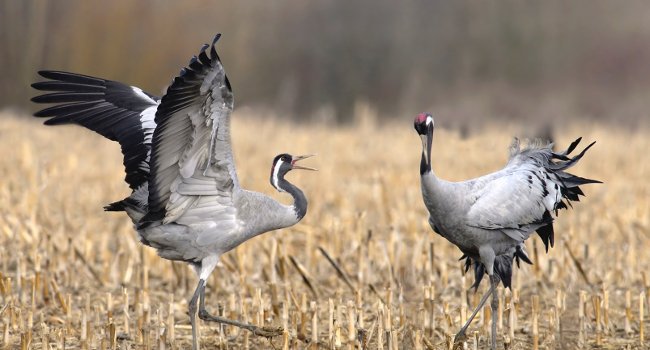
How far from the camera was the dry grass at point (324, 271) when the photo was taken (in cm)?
554

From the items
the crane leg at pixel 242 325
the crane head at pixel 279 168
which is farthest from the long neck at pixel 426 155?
the crane leg at pixel 242 325

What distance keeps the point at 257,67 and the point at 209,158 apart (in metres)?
12.4

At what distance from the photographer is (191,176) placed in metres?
5.55

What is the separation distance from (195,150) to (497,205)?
1692 millimetres

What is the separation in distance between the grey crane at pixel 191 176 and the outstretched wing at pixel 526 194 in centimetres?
105

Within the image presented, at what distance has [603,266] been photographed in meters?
7.32

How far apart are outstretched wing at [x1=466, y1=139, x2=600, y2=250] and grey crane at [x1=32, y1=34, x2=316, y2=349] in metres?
1.05

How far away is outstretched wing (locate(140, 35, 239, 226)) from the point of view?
5012mm

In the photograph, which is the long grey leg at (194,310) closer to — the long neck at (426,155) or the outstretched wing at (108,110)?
the outstretched wing at (108,110)

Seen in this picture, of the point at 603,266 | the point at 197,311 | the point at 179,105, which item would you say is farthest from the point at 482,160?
the point at 179,105

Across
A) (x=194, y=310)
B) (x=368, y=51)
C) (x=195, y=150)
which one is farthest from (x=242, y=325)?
(x=368, y=51)

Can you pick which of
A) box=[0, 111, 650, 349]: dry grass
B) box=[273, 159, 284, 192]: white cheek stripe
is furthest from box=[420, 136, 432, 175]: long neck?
box=[273, 159, 284, 192]: white cheek stripe

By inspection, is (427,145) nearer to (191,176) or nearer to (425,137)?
(425,137)

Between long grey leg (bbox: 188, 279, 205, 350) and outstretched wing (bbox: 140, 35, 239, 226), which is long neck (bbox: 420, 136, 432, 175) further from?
long grey leg (bbox: 188, 279, 205, 350)
